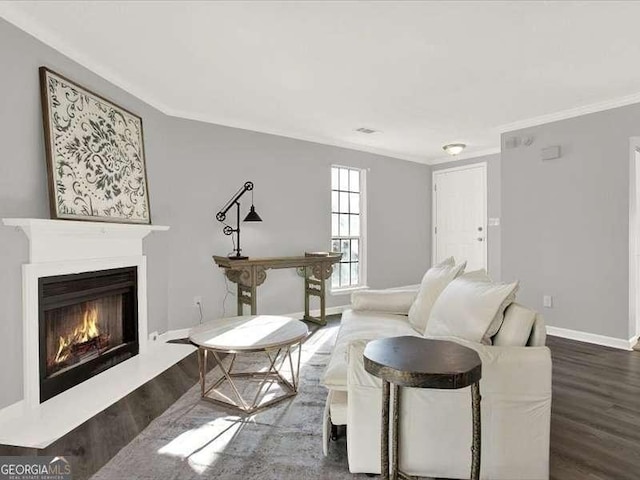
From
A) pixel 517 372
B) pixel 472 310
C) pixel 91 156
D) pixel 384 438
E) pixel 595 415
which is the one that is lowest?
pixel 595 415

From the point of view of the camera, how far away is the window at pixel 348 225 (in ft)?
17.5

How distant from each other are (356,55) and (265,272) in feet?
7.56

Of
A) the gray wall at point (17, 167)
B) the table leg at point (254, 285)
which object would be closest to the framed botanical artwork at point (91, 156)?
the gray wall at point (17, 167)

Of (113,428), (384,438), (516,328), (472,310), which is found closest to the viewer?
(384,438)

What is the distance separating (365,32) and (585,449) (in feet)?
8.67

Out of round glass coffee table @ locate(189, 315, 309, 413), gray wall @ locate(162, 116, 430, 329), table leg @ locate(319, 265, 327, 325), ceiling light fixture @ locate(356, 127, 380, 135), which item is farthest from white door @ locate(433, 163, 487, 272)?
round glass coffee table @ locate(189, 315, 309, 413)

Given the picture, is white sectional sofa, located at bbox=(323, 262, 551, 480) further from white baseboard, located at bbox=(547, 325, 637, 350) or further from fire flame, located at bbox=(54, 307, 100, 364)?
white baseboard, located at bbox=(547, 325, 637, 350)

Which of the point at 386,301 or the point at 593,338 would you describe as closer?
the point at 386,301

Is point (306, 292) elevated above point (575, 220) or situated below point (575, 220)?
below

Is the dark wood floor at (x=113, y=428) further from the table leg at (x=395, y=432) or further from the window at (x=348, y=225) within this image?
the window at (x=348, y=225)

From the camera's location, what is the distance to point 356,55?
270cm

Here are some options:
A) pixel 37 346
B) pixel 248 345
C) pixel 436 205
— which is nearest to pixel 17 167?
pixel 37 346

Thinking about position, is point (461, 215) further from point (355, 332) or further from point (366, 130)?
point (355, 332)

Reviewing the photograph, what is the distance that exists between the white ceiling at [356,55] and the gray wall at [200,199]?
0.80ft
